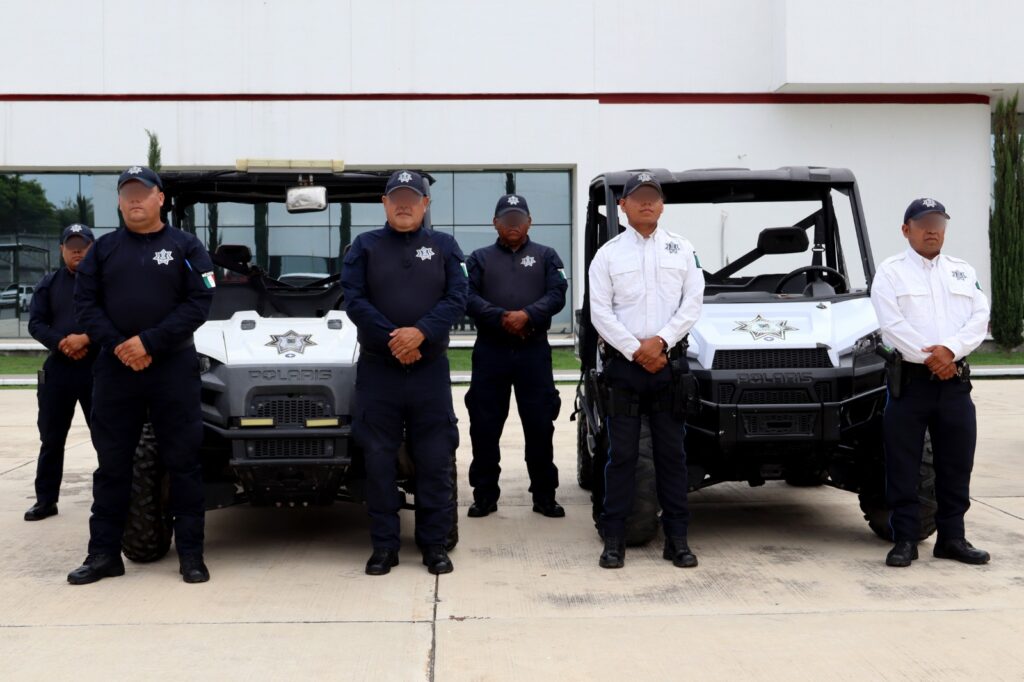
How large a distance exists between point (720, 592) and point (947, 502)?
142cm

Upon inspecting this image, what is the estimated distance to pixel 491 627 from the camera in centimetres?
445

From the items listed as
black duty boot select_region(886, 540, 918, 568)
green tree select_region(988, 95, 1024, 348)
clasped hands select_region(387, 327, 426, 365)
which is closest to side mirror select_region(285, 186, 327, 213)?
clasped hands select_region(387, 327, 426, 365)

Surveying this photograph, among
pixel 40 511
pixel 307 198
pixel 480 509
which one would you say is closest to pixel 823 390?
pixel 480 509

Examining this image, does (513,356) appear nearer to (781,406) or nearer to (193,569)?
(781,406)

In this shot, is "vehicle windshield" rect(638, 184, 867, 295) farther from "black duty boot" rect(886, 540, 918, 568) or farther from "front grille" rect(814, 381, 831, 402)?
"black duty boot" rect(886, 540, 918, 568)

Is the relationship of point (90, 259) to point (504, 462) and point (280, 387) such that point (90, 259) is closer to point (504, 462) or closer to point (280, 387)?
point (280, 387)

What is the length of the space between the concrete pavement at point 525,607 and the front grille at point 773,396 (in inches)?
32.1

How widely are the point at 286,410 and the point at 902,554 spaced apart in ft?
10.3

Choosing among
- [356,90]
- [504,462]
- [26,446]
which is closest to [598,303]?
[504,462]

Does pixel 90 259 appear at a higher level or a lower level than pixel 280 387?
higher

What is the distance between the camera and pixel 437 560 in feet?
17.8

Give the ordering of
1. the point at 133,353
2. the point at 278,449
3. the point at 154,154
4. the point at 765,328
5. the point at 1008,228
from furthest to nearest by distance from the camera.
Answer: the point at 1008,228, the point at 154,154, the point at 765,328, the point at 278,449, the point at 133,353

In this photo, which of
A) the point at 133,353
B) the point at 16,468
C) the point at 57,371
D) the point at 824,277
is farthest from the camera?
the point at 16,468

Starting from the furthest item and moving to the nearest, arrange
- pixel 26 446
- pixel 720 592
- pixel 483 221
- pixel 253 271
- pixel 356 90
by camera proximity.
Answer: pixel 483 221, pixel 356 90, pixel 26 446, pixel 253 271, pixel 720 592
